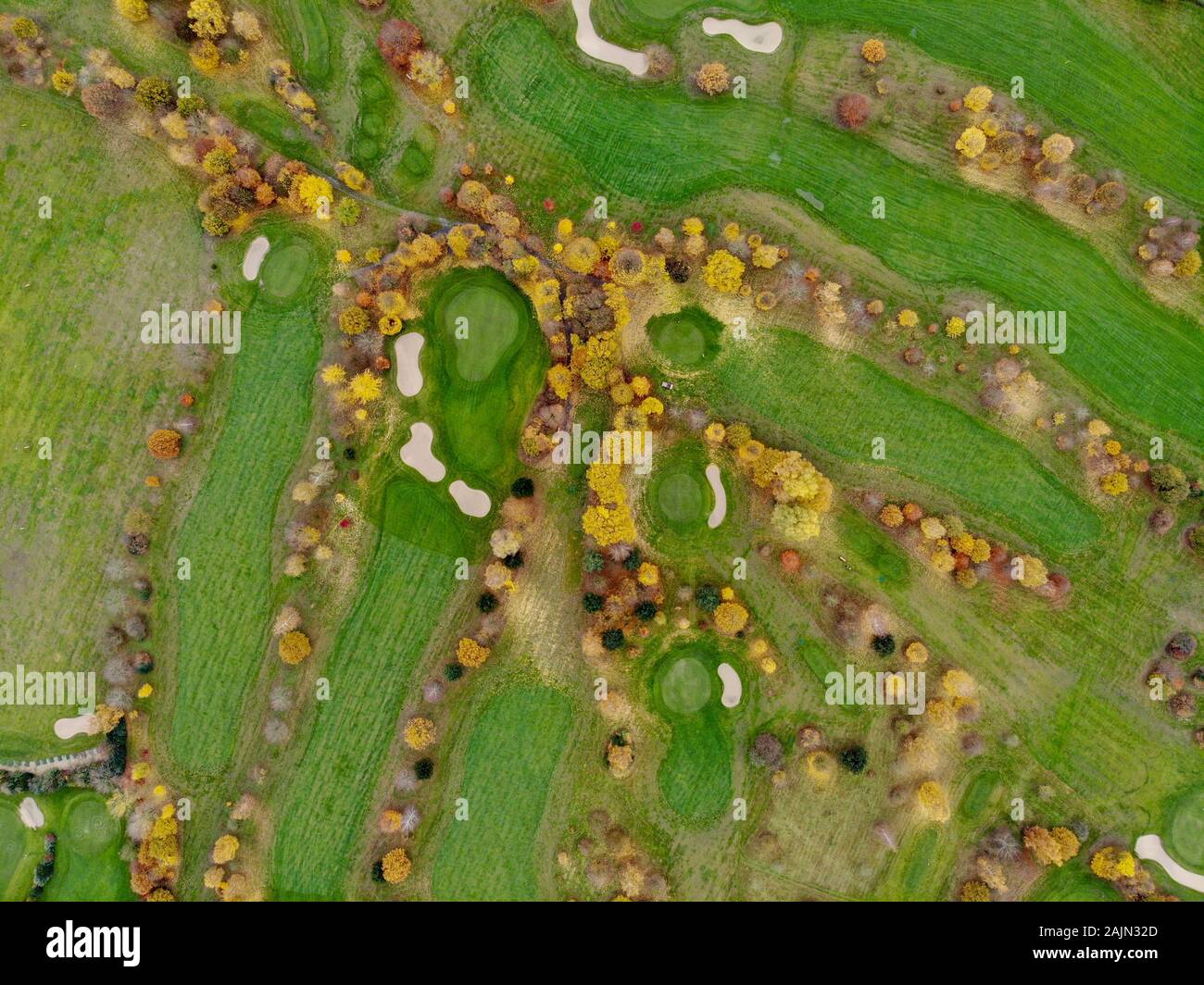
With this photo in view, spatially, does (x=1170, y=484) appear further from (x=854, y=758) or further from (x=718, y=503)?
(x=718, y=503)

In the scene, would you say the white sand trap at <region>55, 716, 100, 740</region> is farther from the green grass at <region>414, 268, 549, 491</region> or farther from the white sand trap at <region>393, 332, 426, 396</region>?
the white sand trap at <region>393, 332, 426, 396</region>

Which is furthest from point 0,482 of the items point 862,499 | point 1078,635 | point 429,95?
point 1078,635

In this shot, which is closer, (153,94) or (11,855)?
(153,94)

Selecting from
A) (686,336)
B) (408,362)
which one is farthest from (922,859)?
(408,362)

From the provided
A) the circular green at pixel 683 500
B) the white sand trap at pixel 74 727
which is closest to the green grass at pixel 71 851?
the white sand trap at pixel 74 727

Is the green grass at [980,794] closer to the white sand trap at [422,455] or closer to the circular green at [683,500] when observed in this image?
the circular green at [683,500]
